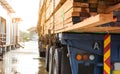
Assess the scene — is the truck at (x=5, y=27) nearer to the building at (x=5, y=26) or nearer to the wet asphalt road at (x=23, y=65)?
the building at (x=5, y=26)

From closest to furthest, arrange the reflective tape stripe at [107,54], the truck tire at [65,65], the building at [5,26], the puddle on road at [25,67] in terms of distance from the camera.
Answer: the reflective tape stripe at [107,54], the truck tire at [65,65], the puddle on road at [25,67], the building at [5,26]

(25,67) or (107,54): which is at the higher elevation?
(107,54)

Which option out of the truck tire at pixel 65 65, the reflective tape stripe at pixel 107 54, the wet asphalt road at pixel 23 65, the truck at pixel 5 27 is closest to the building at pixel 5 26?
the truck at pixel 5 27

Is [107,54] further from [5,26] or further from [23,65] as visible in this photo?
[5,26]

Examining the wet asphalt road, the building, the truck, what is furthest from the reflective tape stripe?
the building

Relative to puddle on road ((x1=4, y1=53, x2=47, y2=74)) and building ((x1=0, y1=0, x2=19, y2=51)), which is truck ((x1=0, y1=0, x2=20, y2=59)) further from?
puddle on road ((x1=4, y1=53, x2=47, y2=74))

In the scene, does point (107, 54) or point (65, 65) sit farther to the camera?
point (65, 65)

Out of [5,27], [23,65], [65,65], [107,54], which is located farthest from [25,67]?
[5,27]

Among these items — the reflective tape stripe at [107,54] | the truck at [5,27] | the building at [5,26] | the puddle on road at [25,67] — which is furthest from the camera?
the building at [5,26]

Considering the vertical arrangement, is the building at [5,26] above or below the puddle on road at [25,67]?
above

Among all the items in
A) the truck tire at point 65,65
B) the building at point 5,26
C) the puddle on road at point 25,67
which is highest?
the building at point 5,26

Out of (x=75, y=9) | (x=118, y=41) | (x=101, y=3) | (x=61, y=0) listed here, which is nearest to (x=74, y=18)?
(x=75, y=9)

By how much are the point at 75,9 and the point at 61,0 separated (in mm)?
1481

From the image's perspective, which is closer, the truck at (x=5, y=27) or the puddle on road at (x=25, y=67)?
the puddle on road at (x=25, y=67)
